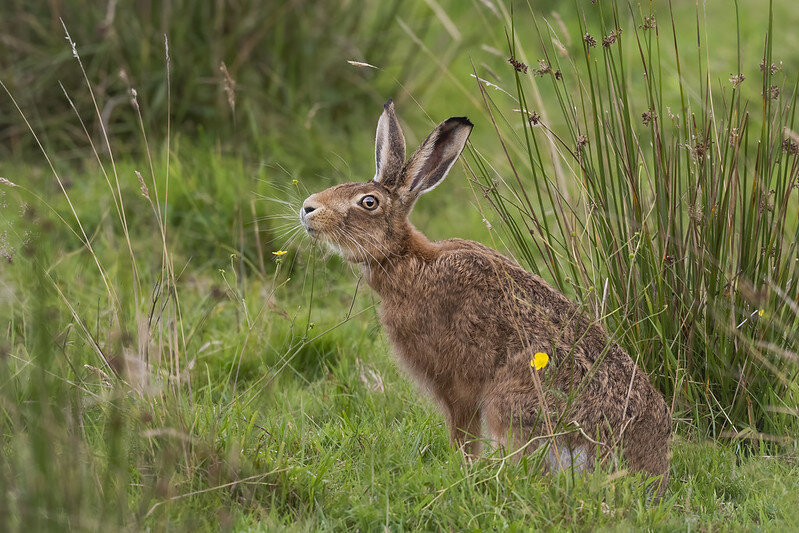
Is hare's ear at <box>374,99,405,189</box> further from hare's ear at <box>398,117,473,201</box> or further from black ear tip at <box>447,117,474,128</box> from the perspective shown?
black ear tip at <box>447,117,474,128</box>

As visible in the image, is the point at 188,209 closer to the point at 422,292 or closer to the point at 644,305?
the point at 422,292

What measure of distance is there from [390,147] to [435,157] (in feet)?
0.86

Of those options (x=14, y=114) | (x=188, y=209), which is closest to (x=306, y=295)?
(x=188, y=209)

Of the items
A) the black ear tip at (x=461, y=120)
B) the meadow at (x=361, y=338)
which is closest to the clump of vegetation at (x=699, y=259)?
the meadow at (x=361, y=338)

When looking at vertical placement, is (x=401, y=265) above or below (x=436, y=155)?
below

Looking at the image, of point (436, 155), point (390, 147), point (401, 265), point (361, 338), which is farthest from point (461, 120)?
point (361, 338)

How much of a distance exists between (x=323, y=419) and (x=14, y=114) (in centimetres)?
403

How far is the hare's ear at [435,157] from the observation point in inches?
162

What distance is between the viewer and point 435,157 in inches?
168

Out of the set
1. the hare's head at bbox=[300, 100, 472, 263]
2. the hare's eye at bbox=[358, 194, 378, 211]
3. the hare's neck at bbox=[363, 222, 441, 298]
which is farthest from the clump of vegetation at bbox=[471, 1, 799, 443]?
the hare's eye at bbox=[358, 194, 378, 211]

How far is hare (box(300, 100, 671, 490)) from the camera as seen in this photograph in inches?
144

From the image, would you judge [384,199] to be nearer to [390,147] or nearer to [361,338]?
[390,147]

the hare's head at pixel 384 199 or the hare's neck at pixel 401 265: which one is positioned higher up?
the hare's head at pixel 384 199

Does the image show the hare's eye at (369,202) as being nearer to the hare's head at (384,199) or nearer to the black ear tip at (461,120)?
the hare's head at (384,199)
